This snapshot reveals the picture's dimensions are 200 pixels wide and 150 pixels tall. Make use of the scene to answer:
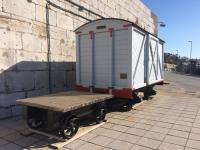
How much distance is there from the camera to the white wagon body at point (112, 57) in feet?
23.0

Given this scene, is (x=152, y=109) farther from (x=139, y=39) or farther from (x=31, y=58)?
(x=31, y=58)

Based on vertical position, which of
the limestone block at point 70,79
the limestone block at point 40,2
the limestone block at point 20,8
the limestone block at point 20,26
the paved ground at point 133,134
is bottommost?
the paved ground at point 133,134

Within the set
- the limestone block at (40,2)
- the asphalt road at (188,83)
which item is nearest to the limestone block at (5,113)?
the limestone block at (40,2)

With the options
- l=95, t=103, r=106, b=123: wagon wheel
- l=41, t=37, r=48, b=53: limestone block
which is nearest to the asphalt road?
l=95, t=103, r=106, b=123: wagon wheel

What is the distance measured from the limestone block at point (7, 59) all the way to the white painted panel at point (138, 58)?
3.78m

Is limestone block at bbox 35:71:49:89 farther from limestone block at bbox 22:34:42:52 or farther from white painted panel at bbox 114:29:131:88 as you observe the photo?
white painted panel at bbox 114:29:131:88

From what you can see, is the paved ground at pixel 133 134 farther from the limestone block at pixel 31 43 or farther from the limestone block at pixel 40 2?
the limestone block at pixel 40 2

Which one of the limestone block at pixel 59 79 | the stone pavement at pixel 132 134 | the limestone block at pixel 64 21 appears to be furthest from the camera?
the limestone block at pixel 64 21

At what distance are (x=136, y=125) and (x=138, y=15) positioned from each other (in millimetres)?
12803

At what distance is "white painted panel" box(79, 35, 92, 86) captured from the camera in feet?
25.5

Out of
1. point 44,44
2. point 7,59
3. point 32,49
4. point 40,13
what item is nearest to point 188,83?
point 44,44

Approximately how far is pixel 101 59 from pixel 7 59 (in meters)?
2.97

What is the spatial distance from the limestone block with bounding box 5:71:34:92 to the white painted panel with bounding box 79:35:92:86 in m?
1.77

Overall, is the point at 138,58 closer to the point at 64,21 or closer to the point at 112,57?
the point at 112,57
